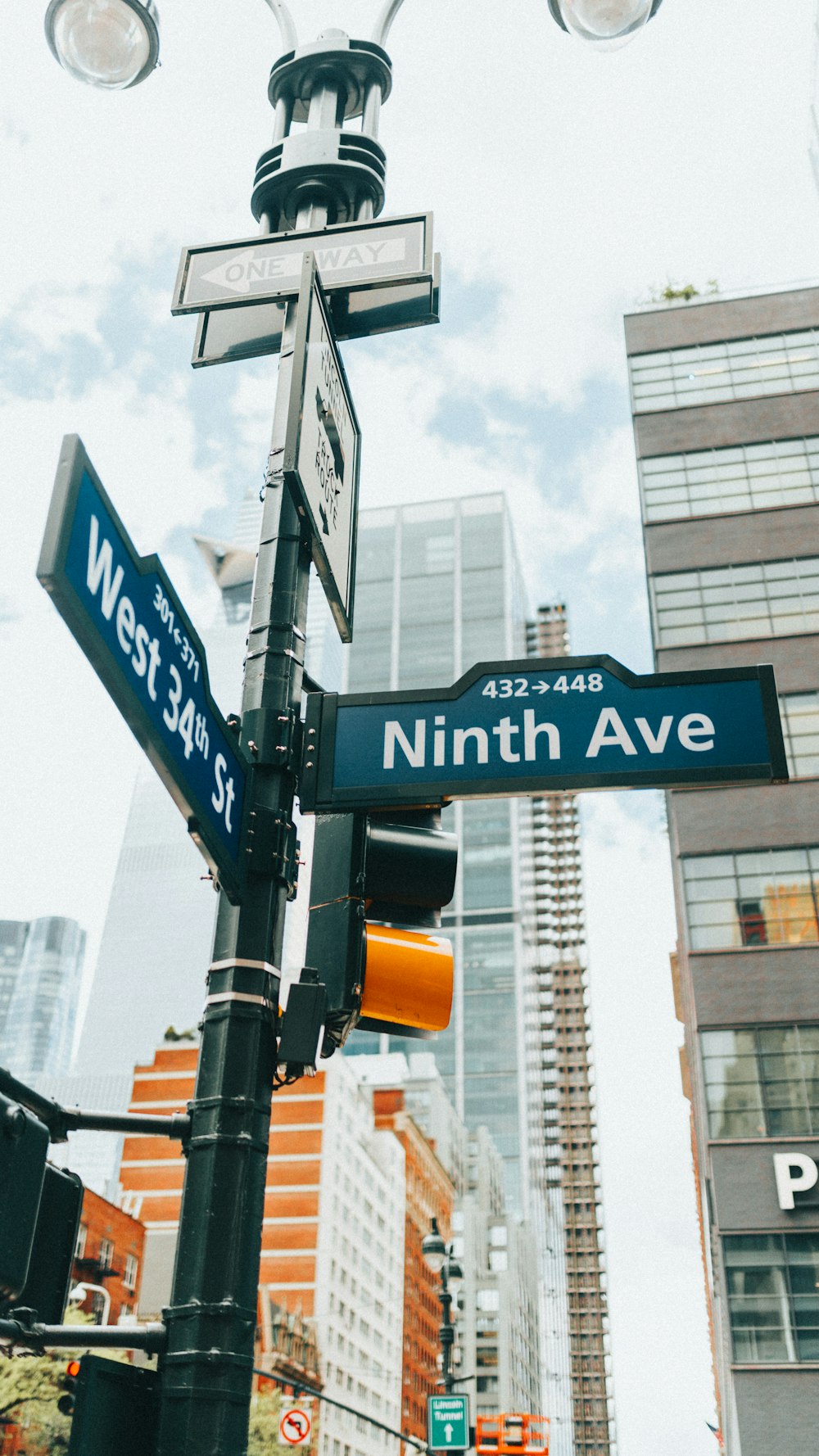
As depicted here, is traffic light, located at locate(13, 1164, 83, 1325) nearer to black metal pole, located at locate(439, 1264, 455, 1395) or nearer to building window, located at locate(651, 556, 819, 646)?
black metal pole, located at locate(439, 1264, 455, 1395)

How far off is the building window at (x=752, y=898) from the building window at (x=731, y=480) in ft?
43.5

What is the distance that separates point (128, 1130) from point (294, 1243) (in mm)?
85894

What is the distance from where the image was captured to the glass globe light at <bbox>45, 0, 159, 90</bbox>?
608 centimetres

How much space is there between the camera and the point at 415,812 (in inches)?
187

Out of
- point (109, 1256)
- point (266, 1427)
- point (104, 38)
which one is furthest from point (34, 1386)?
point (104, 38)

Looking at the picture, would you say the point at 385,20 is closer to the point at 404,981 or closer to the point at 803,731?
the point at 404,981

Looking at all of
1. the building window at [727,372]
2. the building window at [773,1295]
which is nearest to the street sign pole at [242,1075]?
the building window at [773,1295]

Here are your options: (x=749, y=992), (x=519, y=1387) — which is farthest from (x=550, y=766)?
(x=519, y=1387)

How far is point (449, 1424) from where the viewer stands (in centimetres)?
2036

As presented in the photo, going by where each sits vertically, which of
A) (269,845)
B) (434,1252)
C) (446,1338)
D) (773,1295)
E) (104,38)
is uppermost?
(104,38)

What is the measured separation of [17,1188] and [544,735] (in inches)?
95.1

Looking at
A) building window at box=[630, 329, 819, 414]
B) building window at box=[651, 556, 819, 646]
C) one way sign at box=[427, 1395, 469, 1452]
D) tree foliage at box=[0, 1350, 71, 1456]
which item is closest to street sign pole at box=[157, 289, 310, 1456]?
one way sign at box=[427, 1395, 469, 1452]

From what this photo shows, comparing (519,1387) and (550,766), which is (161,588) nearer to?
(550,766)

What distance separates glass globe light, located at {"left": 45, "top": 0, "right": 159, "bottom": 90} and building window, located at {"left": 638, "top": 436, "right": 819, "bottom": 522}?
128 feet
